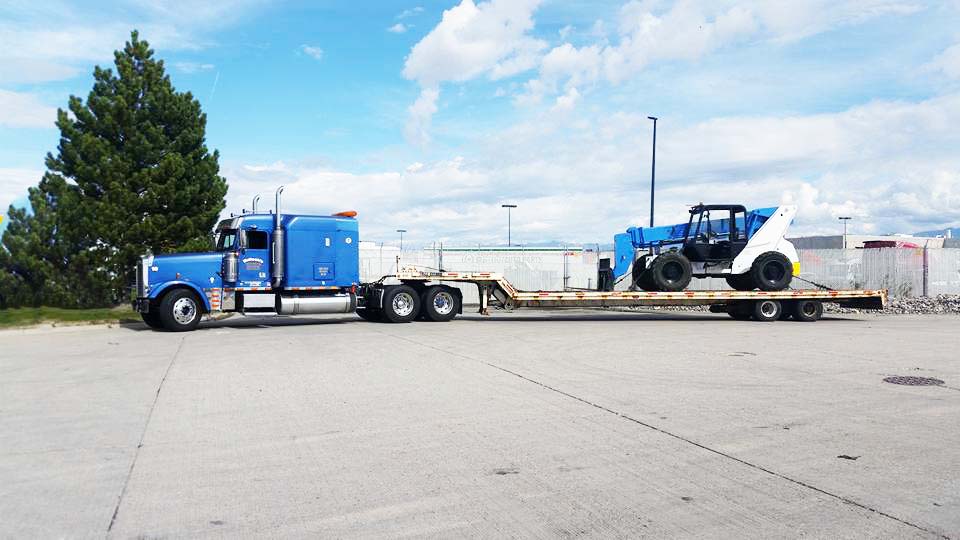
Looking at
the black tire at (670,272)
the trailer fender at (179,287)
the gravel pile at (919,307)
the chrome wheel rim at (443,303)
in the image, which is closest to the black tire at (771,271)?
the black tire at (670,272)

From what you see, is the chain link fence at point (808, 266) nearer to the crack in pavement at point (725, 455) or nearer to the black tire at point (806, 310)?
the black tire at point (806, 310)

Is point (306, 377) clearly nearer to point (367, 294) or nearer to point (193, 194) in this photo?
point (367, 294)

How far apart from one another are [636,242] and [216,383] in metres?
15.8

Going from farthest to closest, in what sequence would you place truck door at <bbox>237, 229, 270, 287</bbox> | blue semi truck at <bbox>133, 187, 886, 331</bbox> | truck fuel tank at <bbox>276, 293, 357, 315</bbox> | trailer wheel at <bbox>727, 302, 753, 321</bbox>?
trailer wheel at <bbox>727, 302, 753, 321</bbox> < truck fuel tank at <bbox>276, 293, 357, 315</bbox> < truck door at <bbox>237, 229, 270, 287</bbox> < blue semi truck at <bbox>133, 187, 886, 331</bbox>

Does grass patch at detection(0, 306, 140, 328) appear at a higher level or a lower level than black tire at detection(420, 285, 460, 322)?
lower

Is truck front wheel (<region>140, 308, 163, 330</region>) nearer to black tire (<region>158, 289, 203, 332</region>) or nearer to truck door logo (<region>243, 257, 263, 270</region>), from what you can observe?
black tire (<region>158, 289, 203, 332</region>)

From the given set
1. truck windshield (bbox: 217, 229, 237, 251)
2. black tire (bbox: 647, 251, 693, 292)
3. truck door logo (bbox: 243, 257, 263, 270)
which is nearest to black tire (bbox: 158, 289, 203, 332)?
truck door logo (bbox: 243, 257, 263, 270)

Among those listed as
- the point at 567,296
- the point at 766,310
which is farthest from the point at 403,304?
the point at 766,310

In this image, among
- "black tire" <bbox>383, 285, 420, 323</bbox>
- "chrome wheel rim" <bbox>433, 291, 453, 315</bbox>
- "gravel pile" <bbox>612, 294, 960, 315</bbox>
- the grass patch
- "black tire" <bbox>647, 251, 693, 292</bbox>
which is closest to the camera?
the grass patch

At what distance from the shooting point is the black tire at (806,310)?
22.5 meters

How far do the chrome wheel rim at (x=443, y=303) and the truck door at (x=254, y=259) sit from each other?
4524mm

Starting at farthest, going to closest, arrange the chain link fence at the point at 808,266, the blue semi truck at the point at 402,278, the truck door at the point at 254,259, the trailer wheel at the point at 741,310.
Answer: the chain link fence at the point at 808,266 → the trailer wheel at the point at 741,310 → the truck door at the point at 254,259 → the blue semi truck at the point at 402,278

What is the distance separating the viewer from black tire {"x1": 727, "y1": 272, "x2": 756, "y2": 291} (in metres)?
22.9

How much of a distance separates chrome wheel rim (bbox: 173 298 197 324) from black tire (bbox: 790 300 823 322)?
1667 centimetres
